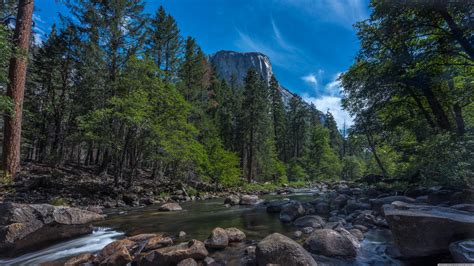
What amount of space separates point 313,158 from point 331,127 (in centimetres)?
2079

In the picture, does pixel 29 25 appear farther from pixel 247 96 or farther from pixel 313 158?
pixel 313 158

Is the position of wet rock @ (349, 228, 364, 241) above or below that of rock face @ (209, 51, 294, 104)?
below

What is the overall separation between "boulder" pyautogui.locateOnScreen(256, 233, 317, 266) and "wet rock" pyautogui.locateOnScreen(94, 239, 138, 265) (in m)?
2.57

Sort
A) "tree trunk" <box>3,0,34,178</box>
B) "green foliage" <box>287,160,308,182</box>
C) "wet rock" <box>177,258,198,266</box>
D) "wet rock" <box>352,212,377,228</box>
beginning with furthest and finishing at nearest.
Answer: "green foliage" <box>287,160,308,182</box> < "wet rock" <box>352,212,377,228</box> < "tree trunk" <box>3,0,34,178</box> < "wet rock" <box>177,258,198,266</box>

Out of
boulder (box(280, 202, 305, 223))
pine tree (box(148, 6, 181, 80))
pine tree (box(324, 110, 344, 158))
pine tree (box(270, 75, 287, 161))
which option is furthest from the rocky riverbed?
pine tree (box(324, 110, 344, 158))

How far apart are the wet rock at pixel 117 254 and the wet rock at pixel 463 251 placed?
5.55 meters

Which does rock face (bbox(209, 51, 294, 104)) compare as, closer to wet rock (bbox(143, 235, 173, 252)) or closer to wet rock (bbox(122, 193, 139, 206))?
wet rock (bbox(122, 193, 139, 206))

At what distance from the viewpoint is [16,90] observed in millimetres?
6723

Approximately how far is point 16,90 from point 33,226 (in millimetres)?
3765

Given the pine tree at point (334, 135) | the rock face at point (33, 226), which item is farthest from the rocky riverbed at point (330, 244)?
the pine tree at point (334, 135)

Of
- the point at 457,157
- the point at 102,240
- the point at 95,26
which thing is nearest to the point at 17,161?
the point at 102,240

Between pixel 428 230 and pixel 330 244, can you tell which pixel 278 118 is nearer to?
pixel 330 244

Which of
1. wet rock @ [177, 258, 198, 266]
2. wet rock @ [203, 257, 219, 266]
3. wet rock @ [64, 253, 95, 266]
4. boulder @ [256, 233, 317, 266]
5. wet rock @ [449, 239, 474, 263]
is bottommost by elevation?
wet rock @ [64, 253, 95, 266]

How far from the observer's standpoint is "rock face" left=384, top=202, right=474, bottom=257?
4129mm
